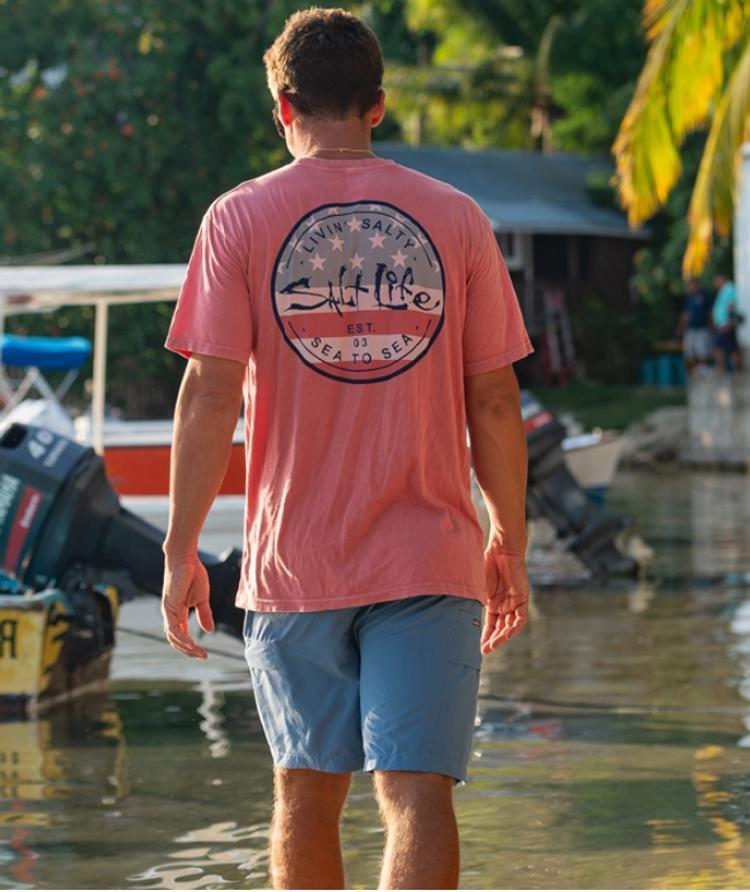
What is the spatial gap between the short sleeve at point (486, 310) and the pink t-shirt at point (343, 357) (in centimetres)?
5

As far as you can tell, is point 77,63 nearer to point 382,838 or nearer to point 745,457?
point 745,457

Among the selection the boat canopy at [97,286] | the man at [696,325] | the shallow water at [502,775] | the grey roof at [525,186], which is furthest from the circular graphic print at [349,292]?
the grey roof at [525,186]

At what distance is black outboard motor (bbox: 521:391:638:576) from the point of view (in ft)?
41.3

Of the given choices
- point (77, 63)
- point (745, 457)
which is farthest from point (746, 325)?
point (77, 63)

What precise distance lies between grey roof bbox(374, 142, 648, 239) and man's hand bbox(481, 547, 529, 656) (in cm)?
3318

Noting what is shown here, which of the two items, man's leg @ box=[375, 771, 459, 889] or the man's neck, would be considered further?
the man's neck

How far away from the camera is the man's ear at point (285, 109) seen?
396 cm

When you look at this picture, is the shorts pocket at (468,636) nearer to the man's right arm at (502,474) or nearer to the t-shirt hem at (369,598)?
the t-shirt hem at (369,598)

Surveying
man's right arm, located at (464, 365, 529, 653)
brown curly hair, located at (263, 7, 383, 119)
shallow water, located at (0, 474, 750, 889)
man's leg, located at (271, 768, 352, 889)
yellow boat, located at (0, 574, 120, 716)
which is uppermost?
brown curly hair, located at (263, 7, 383, 119)

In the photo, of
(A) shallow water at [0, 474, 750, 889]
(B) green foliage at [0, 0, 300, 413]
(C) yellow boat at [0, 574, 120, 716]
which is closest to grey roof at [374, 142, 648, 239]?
(B) green foliage at [0, 0, 300, 413]

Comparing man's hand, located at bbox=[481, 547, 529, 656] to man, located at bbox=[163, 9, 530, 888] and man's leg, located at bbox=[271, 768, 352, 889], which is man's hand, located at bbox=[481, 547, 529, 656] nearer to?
man, located at bbox=[163, 9, 530, 888]

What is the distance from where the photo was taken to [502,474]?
399cm

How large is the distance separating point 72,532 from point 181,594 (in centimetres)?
478

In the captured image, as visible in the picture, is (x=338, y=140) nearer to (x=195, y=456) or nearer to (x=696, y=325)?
(x=195, y=456)
